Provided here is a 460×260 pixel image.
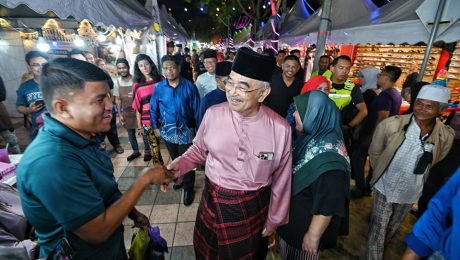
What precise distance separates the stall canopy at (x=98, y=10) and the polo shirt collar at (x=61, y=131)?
264cm

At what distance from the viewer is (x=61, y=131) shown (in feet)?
3.68

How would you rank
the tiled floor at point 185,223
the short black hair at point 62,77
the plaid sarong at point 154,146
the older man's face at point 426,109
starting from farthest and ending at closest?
the plaid sarong at point 154,146 < the tiled floor at point 185,223 < the older man's face at point 426,109 < the short black hair at point 62,77

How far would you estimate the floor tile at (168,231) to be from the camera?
3.11 meters

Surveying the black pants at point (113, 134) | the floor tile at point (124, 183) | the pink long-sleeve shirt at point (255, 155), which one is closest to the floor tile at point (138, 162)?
the floor tile at point (124, 183)

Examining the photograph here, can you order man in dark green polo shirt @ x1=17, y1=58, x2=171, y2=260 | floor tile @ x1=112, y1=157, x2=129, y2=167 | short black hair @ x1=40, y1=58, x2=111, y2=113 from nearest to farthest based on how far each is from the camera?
man in dark green polo shirt @ x1=17, y1=58, x2=171, y2=260, short black hair @ x1=40, y1=58, x2=111, y2=113, floor tile @ x1=112, y1=157, x2=129, y2=167

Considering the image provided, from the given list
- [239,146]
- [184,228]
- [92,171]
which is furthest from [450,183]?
[184,228]

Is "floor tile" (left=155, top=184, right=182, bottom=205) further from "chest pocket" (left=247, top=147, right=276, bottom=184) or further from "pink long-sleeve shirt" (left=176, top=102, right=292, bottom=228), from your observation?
"chest pocket" (left=247, top=147, right=276, bottom=184)

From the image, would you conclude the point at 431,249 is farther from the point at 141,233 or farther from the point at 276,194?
the point at 141,233

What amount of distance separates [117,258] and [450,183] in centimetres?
196

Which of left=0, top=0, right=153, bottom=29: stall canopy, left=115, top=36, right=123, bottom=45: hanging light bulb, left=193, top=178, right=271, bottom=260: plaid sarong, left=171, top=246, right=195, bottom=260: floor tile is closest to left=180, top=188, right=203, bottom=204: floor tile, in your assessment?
left=171, top=246, right=195, bottom=260: floor tile

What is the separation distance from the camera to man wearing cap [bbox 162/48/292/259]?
1.78 meters

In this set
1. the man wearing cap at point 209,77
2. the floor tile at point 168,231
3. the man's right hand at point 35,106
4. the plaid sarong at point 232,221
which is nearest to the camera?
the plaid sarong at point 232,221

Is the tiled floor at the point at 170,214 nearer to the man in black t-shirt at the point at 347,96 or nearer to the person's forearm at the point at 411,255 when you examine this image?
the person's forearm at the point at 411,255

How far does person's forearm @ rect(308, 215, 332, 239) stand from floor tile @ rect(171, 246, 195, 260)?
176cm
